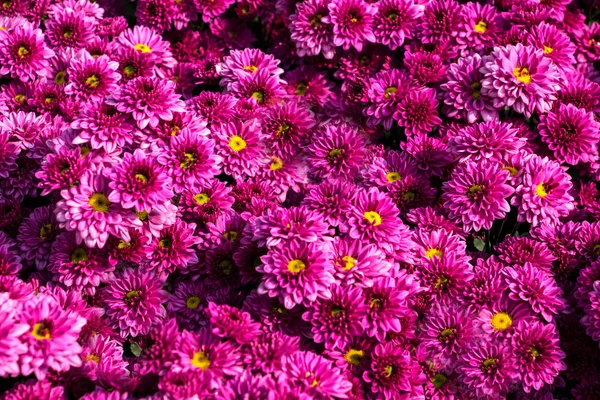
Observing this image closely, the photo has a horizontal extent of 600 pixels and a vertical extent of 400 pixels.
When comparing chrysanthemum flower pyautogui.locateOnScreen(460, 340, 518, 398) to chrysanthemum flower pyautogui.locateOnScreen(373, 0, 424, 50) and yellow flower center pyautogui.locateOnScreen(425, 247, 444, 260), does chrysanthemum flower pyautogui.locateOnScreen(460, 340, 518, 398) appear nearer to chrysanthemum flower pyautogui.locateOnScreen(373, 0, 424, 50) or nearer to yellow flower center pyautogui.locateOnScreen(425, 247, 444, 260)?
yellow flower center pyautogui.locateOnScreen(425, 247, 444, 260)

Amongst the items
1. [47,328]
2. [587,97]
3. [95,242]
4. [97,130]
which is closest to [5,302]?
[47,328]

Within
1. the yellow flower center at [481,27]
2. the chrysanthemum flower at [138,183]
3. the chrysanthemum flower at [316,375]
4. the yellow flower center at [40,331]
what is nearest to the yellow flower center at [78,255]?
the chrysanthemum flower at [138,183]

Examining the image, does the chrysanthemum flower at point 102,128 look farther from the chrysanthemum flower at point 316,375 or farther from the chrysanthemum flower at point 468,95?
the chrysanthemum flower at point 468,95

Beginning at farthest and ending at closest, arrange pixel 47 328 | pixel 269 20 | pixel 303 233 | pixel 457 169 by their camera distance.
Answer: pixel 269 20 → pixel 457 169 → pixel 303 233 → pixel 47 328

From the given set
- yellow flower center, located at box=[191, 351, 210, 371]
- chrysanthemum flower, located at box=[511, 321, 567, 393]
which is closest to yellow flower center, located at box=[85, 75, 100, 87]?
yellow flower center, located at box=[191, 351, 210, 371]

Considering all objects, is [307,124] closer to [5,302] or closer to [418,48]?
[418,48]

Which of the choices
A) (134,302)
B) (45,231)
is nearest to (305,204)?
(134,302)
